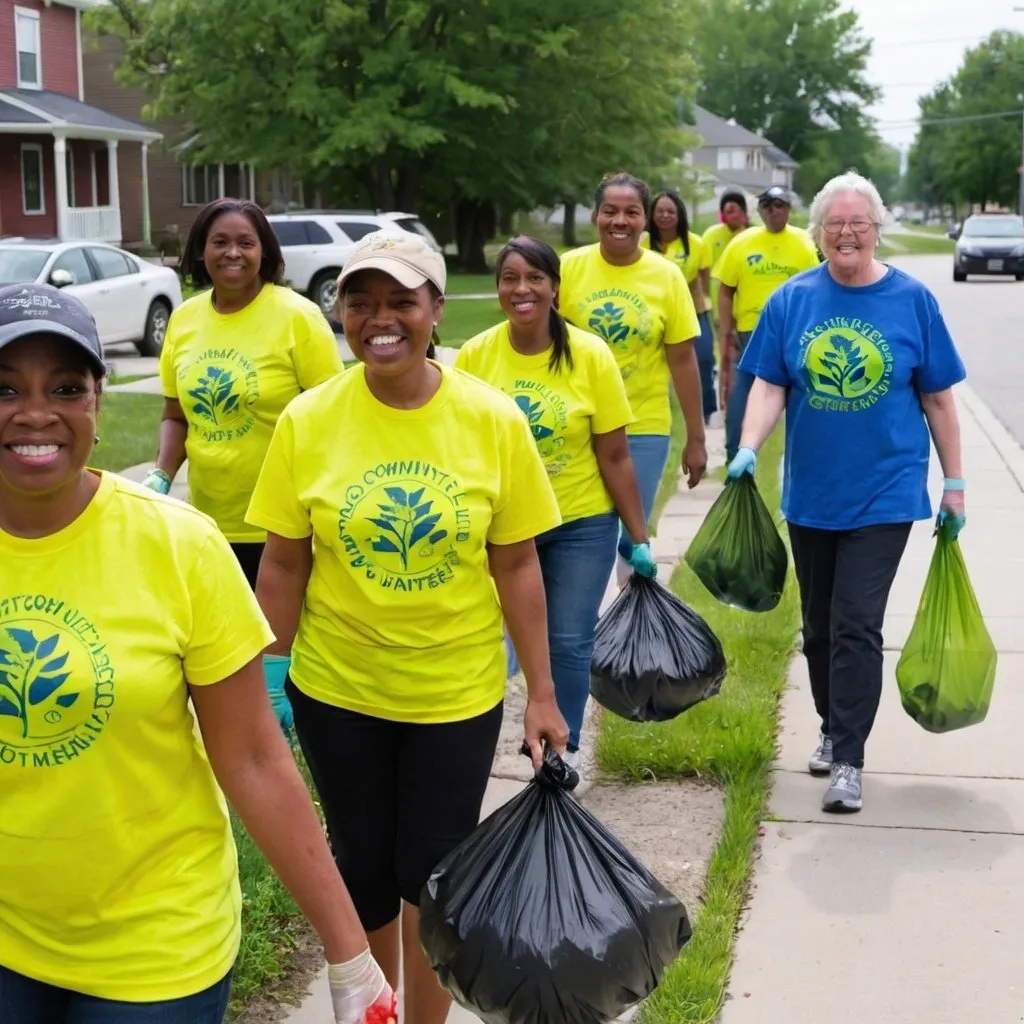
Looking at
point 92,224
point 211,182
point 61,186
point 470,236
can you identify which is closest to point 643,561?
point 61,186

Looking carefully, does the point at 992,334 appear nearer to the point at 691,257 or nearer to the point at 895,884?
the point at 691,257

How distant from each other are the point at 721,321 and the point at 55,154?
2835cm

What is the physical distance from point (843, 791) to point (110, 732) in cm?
336

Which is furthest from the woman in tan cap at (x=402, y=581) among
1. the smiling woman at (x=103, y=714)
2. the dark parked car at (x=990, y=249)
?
the dark parked car at (x=990, y=249)

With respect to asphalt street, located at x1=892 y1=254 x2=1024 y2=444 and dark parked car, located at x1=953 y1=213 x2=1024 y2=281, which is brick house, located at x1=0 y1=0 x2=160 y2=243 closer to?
asphalt street, located at x1=892 y1=254 x2=1024 y2=444

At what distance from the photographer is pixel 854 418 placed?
506 centimetres

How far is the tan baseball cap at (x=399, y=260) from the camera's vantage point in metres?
3.17

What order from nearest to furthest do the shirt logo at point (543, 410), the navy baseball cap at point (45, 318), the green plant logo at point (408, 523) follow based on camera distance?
the navy baseball cap at point (45, 318), the green plant logo at point (408, 523), the shirt logo at point (543, 410)

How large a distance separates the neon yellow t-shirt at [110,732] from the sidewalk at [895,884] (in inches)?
75.4

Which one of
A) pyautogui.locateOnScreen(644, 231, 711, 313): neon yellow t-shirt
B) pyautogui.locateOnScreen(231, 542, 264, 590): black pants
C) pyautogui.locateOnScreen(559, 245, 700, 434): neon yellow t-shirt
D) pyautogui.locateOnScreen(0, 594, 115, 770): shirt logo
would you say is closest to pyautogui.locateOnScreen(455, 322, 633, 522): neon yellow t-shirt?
pyautogui.locateOnScreen(231, 542, 264, 590): black pants

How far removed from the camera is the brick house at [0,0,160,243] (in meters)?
34.2

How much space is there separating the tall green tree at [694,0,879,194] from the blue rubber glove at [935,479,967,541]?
339 feet

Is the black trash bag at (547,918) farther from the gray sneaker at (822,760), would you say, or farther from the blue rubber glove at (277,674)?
the gray sneaker at (822,760)

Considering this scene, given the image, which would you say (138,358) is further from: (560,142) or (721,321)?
(560,142)
